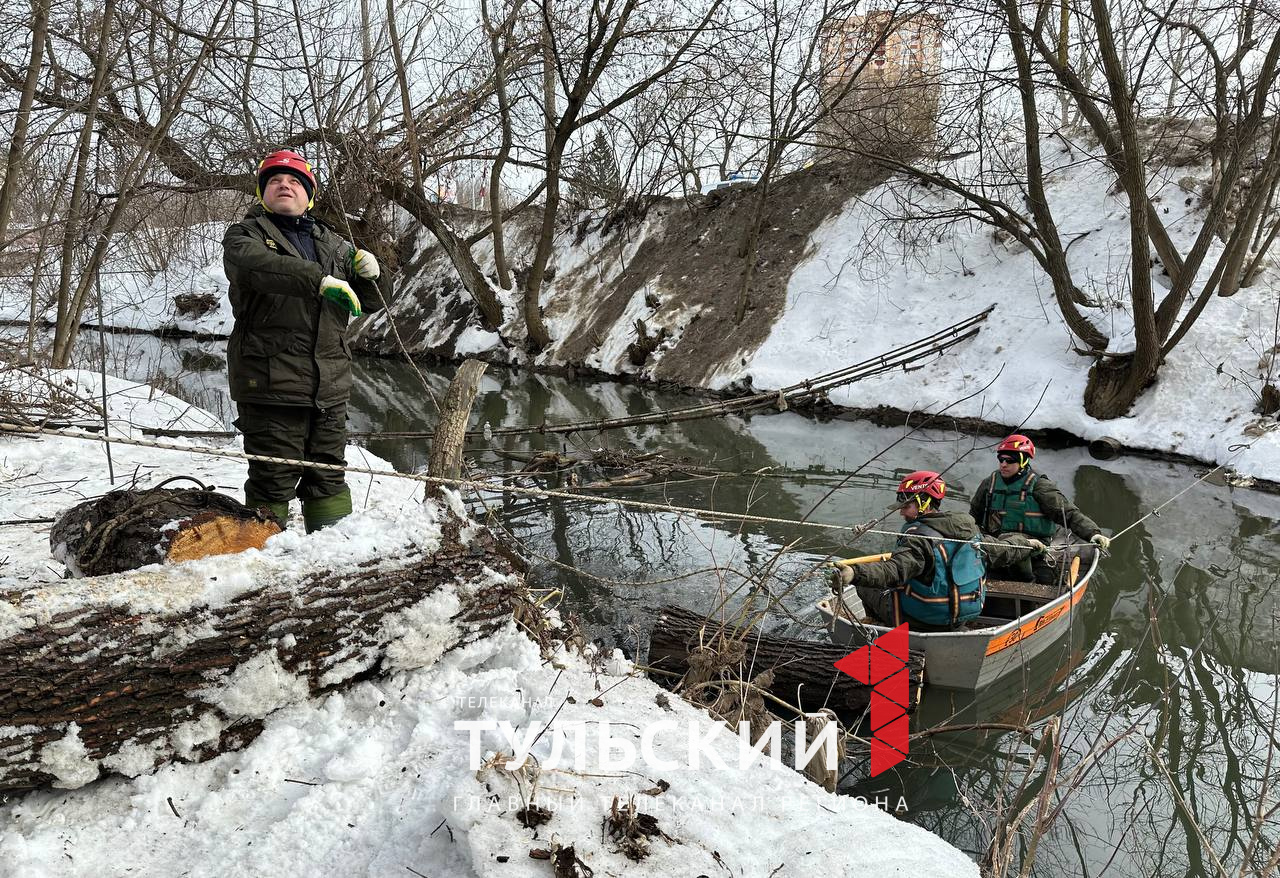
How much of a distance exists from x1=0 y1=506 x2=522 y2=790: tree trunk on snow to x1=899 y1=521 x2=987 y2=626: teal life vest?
115 inches

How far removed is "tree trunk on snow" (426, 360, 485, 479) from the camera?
3.48 m

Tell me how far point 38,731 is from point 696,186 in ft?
68.4

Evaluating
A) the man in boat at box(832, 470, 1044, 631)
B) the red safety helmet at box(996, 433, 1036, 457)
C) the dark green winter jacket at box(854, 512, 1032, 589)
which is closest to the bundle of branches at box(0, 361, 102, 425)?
the dark green winter jacket at box(854, 512, 1032, 589)

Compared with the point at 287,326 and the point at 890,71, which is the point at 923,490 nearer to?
the point at 287,326

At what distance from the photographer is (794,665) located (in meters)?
3.95

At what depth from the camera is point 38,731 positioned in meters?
Answer: 1.90

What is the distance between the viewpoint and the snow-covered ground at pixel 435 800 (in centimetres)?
188

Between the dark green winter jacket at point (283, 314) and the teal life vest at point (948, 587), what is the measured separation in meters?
3.22

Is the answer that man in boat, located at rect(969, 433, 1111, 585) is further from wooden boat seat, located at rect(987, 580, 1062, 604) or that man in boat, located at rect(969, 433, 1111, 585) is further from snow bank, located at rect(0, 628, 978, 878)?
snow bank, located at rect(0, 628, 978, 878)

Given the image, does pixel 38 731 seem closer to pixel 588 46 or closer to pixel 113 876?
pixel 113 876

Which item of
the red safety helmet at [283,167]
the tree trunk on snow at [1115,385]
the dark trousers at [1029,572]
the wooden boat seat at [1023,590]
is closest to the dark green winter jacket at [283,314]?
the red safety helmet at [283,167]

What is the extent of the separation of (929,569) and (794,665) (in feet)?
3.52

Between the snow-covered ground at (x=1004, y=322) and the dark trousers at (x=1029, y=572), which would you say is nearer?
the dark trousers at (x=1029, y=572)

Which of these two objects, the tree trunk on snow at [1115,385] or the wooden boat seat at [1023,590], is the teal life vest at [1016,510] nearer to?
the wooden boat seat at [1023,590]
